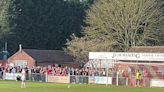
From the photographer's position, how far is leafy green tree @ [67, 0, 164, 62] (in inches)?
3127

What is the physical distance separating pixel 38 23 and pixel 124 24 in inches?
968

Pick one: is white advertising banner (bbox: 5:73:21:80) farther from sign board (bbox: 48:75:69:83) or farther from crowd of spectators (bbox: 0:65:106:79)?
sign board (bbox: 48:75:69:83)

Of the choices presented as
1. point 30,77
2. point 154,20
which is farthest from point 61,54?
point 30,77

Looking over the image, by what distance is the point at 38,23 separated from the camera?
10156 cm

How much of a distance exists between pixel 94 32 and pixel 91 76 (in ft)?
77.1

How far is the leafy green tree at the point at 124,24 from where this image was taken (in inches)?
3127

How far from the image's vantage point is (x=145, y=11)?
79.4m

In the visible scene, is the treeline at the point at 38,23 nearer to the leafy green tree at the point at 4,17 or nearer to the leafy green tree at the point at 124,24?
the leafy green tree at the point at 4,17

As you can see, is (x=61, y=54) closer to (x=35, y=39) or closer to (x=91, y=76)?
(x=35, y=39)

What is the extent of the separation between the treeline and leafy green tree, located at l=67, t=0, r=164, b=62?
18.4 m

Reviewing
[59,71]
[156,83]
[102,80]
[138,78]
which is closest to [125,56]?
[102,80]

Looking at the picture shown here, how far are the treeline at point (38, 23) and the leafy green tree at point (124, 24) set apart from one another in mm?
18379

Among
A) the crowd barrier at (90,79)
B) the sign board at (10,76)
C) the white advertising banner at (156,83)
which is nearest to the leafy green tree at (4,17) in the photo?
the sign board at (10,76)

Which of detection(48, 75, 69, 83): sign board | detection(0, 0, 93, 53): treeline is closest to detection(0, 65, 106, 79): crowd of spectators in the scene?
detection(48, 75, 69, 83): sign board
